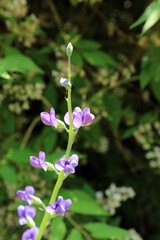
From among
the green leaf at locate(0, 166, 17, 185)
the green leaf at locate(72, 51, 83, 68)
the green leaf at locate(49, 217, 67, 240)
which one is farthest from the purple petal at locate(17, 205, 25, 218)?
the green leaf at locate(72, 51, 83, 68)

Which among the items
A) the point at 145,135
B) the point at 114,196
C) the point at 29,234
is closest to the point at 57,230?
the point at 114,196

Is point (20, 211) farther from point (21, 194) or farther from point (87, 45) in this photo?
point (87, 45)

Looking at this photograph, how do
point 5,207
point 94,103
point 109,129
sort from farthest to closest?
point 109,129
point 5,207
point 94,103

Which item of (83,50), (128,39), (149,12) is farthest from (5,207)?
(149,12)

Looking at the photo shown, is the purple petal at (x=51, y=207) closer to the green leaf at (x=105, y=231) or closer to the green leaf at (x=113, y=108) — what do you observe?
the green leaf at (x=105, y=231)

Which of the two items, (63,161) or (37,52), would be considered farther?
(37,52)

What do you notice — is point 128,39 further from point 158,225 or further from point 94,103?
point 158,225
